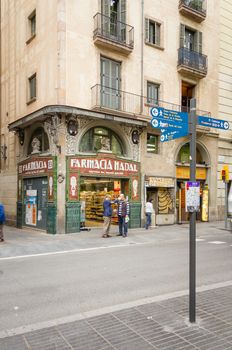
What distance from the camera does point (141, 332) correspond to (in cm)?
408

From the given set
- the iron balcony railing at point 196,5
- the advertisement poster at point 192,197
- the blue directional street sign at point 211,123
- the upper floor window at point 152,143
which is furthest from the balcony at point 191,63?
the advertisement poster at point 192,197

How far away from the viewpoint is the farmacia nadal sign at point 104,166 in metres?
14.8

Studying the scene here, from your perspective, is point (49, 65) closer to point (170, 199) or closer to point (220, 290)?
point (170, 199)

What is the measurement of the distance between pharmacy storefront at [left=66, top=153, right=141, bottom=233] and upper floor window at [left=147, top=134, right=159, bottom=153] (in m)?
1.57

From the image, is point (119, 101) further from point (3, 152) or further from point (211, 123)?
point (211, 123)

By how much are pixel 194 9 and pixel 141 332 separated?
20050 millimetres

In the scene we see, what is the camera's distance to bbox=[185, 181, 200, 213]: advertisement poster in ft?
14.0

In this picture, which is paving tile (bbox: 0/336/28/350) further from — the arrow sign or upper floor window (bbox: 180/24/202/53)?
upper floor window (bbox: 180/24/202/53)

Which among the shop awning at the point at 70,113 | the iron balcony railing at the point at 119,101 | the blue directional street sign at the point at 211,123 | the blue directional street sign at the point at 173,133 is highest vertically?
the iron balcony railing at the point at 119,101

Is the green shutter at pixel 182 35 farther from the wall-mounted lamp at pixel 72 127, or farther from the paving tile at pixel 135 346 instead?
the paving tile at pixel 135 346

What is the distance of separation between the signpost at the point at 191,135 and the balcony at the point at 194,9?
642 inches

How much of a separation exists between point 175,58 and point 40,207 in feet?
38.2

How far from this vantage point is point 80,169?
14805mm

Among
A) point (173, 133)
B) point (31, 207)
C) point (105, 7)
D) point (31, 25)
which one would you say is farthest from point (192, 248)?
point (31, 25)
